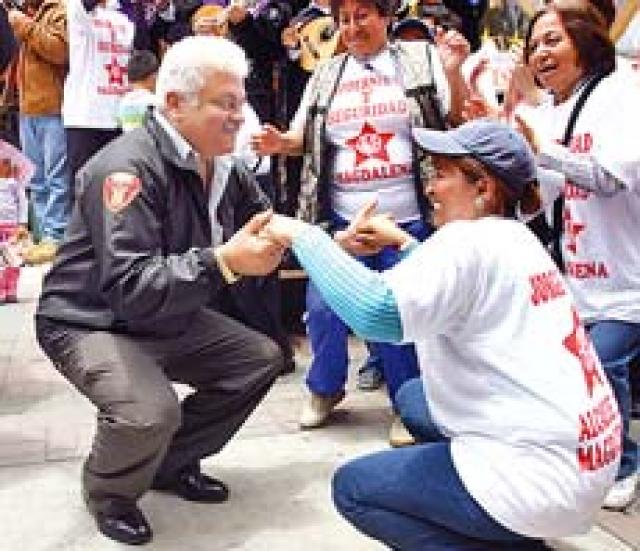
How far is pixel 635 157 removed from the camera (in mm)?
3104

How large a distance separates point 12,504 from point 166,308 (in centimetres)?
96

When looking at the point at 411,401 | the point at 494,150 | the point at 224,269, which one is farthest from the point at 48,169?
the point at 494,150

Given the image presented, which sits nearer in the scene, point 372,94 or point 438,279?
point 438,279

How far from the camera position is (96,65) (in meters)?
A: 6.48

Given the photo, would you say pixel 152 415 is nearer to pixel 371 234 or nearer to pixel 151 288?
pixel 151 288

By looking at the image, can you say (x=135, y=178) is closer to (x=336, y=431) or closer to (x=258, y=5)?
(x=336, y=431)

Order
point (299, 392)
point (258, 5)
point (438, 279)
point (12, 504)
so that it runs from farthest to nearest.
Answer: point (258, 5) < point (299, 392) < point (12, 504) < point (438, 279)

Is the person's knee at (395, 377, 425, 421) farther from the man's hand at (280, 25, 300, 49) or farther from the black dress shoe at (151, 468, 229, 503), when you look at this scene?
the man's hand at (280, 25, 300, 49)

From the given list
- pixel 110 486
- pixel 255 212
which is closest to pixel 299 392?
pixel 255 212

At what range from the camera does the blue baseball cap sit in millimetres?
2389

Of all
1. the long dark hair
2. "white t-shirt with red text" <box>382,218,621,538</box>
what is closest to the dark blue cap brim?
"white t-shirt with red text" <box>382,218,621,538</box>

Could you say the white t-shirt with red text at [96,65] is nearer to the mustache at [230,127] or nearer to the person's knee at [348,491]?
the mustache at [230,127]

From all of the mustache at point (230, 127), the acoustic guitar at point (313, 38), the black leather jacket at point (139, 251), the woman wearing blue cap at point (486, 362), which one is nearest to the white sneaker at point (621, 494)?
the woman wearing blue cap at point (486, 362)

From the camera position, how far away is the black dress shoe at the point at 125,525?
3125 millimetres
